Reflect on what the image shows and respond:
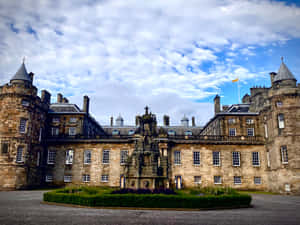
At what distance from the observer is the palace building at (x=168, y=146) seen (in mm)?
34531

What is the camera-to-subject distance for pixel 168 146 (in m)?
40.6

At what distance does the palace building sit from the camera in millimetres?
34531

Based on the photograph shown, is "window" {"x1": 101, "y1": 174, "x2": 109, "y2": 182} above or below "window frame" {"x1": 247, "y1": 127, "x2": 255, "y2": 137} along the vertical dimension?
below

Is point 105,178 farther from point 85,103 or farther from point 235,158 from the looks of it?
point 235,158

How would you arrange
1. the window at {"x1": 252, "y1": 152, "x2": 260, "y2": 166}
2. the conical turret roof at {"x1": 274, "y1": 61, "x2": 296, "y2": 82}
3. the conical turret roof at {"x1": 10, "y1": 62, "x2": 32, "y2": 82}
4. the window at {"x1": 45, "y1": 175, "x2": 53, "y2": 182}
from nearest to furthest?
the conical turret roof at {"x1": 274, "y1": 61, "x2": 296, "y2": 82}
the conical turret roof at {"x1": 10, "y1": 62, "x2": 32, "y2": 82}
the window at {"x1": 45, "y1": 175, "x2": 53, "y2": 182}
the window at {"x1": 252, "y1": 152, "x2": 260, "y2": 166}

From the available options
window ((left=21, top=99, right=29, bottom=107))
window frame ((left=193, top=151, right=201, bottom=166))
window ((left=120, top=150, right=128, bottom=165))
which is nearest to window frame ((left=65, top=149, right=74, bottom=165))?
window ((left=120, top=150, right=128, bottom=165))

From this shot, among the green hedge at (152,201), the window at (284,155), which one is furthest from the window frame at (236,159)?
the green hedge at (152,201)

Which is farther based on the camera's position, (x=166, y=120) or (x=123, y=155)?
(x=166, y=120)

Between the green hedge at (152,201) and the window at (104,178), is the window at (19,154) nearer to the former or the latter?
the window at (104,178)

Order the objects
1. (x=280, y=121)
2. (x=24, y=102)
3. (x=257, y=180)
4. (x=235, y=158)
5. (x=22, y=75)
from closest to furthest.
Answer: (x=280, y=121)
(x=24, y=102)
(x=22, y=75)
(x=257, y=180)
(x=235, y=158)

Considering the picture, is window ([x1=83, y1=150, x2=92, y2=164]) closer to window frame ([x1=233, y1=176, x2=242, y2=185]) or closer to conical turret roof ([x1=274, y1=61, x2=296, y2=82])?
window frame ([x1=233, y1=176, x2=242, y2=185])

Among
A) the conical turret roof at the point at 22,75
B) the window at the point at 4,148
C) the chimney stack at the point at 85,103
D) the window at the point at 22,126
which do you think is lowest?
the window at the point at 4,148

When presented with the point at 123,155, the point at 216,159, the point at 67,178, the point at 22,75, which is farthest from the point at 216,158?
the point at 22,75

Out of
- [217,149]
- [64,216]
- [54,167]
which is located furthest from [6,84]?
[217,149]
